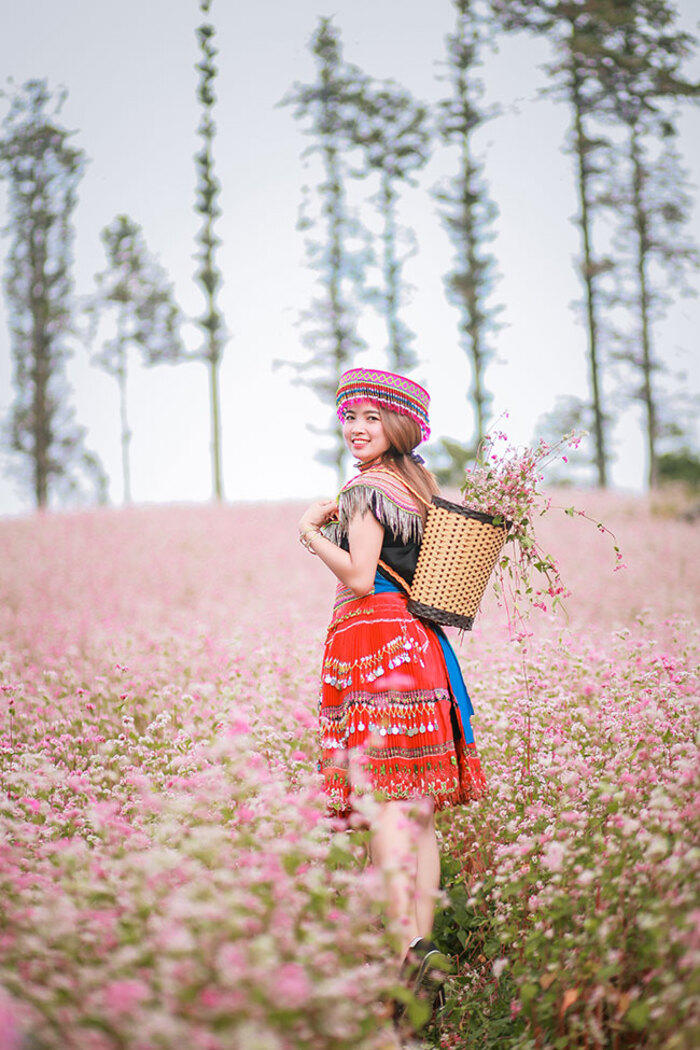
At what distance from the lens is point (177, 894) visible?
211 cm

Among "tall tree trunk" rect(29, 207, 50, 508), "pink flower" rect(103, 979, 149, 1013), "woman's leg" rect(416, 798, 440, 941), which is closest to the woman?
"woman's leg" rect(416, 798, 440, 941)

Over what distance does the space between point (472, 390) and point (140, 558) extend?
11833mm

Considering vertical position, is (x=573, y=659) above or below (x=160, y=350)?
below

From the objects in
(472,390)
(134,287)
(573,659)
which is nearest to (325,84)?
(134,287)

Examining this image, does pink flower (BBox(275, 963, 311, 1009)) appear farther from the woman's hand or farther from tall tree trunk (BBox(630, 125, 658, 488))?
tall tree trunk (BBox(630, 125, 658, 488))

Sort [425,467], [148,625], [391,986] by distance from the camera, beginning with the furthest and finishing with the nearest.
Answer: [148,625] < [425,467] < [391,986]

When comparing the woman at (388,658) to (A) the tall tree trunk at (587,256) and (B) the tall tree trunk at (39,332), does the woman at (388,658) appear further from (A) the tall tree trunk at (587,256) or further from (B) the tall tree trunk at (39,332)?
(B) the tall tree trunk at (39,332)

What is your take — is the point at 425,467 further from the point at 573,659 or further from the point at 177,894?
the point at 177,894

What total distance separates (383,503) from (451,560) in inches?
15.6

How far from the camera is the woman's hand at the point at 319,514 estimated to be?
354cm

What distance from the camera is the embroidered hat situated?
11.7 feet

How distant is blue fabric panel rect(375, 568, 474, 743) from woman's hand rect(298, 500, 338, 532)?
35cm

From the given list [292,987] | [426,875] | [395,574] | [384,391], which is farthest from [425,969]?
[384,391]

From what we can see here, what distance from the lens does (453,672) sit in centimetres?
359
